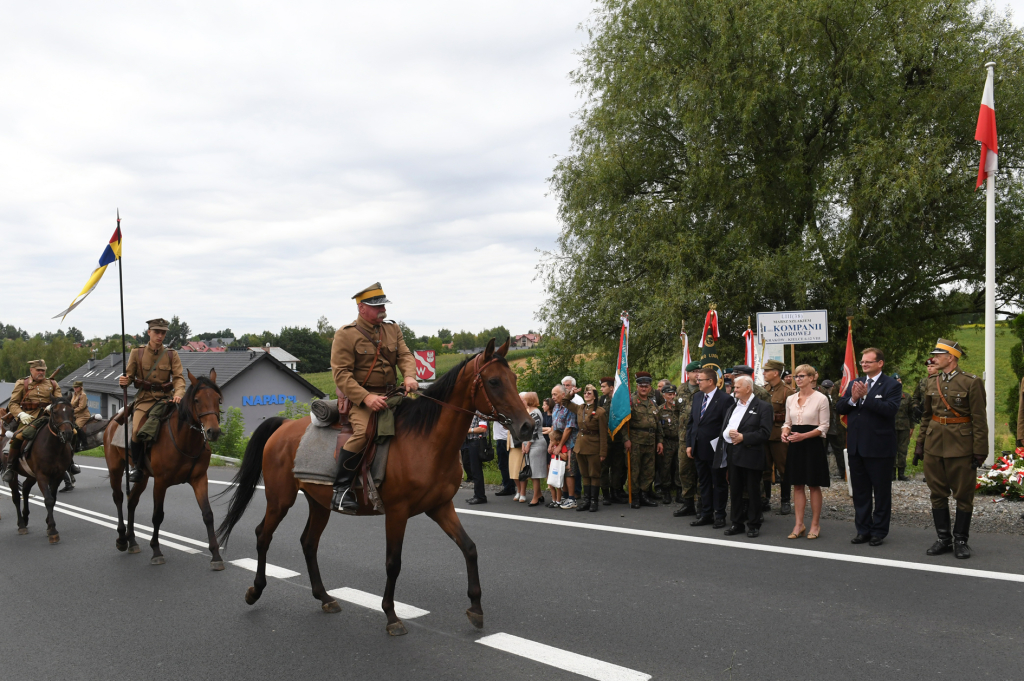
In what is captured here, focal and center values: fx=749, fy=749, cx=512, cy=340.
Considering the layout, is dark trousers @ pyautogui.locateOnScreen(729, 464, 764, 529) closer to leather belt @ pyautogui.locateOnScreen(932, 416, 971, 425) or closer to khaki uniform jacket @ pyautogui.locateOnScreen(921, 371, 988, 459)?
khaki uniform jacket @ pyautogui.locateOnScreen(921, 371, 988, 459)

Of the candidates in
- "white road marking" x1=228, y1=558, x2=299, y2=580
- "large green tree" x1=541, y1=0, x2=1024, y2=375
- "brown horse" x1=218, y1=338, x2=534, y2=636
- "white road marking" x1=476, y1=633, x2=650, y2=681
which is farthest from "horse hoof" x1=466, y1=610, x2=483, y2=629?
"large green tree" x1=541, y1=0, x2=1024, y2=375

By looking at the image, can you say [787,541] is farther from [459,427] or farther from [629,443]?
[459,427]

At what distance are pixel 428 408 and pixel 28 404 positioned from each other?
878cm

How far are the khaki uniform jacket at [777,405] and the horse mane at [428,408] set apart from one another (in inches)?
244

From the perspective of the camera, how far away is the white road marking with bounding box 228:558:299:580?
735 centimetres

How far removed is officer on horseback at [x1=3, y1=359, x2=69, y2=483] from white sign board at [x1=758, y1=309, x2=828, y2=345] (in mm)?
11923

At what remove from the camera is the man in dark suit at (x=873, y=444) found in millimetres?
8211

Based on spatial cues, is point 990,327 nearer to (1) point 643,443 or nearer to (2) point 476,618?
(1) point 643,443

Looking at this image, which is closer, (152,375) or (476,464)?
(152,375)

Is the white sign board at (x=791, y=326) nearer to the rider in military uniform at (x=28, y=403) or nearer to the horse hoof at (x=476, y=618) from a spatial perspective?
the horse hoof at (x=476, y=618)

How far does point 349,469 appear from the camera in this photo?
589 cm

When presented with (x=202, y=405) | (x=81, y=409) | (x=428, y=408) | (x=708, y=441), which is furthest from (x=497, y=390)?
(x=81, y=409)

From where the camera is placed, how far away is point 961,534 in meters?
7.43

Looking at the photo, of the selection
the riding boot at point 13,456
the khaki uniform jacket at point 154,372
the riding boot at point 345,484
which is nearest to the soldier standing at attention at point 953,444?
the riding boot at point 345,484
